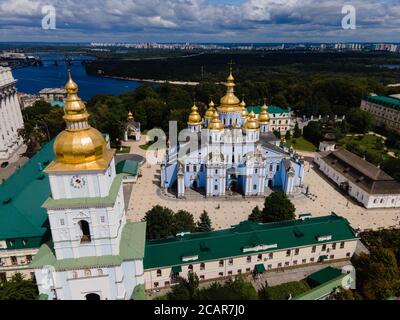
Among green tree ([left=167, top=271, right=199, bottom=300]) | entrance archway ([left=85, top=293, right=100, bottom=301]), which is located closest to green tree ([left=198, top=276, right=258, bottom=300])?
green tree ([left=167, top=271, right=199, bottom=300])

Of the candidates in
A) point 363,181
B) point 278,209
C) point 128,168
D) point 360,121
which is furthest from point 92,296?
point 360,121

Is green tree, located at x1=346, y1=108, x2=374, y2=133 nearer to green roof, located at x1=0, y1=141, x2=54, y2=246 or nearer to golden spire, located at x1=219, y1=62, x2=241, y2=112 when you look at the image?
golden spire, located at x1=219, y1=62, x2=241, y2=112

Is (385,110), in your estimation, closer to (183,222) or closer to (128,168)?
(128,168)

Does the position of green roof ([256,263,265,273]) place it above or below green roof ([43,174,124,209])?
below

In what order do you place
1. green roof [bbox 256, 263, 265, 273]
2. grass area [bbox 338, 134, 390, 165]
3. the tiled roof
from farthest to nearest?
1. grass area [bbox 338, 134, 390, 165]
2. the tiled roof
3. green roof [bbox 256, 263, 265, 273]

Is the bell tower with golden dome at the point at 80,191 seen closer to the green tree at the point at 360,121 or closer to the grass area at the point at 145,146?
the grass area at the point at 145,146
